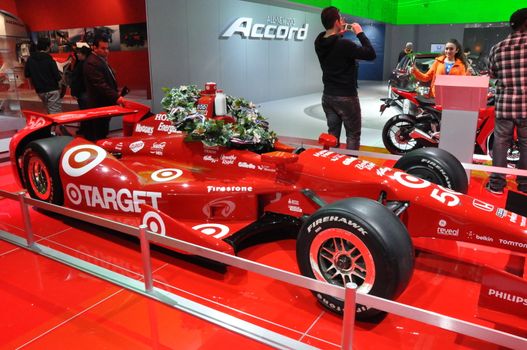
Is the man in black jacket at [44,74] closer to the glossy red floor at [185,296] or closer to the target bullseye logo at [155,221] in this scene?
the glossy red floor at [185,296]

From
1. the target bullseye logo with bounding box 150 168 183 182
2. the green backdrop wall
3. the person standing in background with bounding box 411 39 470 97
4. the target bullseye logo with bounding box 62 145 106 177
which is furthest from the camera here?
the green backdrop wall


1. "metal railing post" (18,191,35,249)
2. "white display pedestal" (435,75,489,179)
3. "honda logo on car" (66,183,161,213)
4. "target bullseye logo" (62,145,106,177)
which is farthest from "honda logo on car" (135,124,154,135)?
"white display pedestal" (435,75,489,179)

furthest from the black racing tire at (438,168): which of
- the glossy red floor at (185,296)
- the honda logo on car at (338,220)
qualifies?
the honda logo on car at (338,220)

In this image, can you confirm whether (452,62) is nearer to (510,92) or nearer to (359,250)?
(510,92)

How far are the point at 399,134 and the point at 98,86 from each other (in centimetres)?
413

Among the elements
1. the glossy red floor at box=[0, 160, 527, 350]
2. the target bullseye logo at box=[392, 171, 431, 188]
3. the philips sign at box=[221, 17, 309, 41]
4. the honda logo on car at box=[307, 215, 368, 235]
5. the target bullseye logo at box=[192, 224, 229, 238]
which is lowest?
the glossy red floor at box=[0, 160, 527, 350]

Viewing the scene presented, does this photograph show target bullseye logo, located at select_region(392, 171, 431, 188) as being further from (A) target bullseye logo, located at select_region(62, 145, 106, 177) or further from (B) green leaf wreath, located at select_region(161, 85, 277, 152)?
(A) target bullseye logo, located at select_region(62, 145, 106, 177)

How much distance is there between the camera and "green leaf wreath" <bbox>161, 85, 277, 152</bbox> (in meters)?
3.47

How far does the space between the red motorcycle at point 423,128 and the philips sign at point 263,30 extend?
16.9 ft

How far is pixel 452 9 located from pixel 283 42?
4.51 meters

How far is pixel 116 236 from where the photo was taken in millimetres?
3635

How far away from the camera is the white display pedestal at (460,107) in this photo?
13.3ft

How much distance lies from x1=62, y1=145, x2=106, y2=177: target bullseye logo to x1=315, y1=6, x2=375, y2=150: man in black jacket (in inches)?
93.9

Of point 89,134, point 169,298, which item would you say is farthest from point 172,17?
point 169,298
